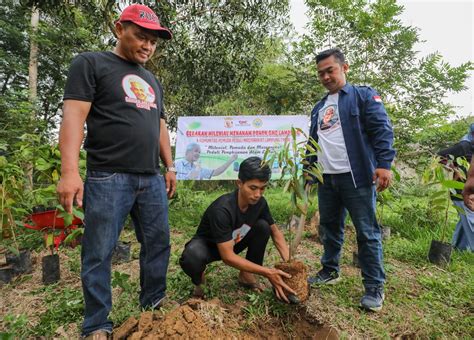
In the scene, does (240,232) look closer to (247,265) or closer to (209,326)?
(247,265)

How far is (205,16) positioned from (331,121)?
3.70 metres

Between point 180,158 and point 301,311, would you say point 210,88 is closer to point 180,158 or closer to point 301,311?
point 180,158

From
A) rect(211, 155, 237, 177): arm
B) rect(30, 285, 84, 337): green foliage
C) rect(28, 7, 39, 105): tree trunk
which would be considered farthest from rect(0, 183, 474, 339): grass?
rect(28, 7, 39, 105): tree trunk

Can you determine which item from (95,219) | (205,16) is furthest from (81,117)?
(205,16)

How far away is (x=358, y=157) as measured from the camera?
6.74ft

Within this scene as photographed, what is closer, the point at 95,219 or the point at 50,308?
the point at 95,219

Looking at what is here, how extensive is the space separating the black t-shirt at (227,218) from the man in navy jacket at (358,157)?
554 mm

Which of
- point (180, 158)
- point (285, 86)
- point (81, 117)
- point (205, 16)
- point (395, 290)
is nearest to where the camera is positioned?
point (81, 117)

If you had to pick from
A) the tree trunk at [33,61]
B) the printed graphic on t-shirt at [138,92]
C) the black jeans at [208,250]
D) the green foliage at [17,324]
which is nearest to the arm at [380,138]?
the black jeans at [208,250]

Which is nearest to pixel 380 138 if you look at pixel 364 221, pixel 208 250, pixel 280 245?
pixel 364 221

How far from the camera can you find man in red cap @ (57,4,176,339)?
151 centimetres

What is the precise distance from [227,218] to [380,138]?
117 centimetres

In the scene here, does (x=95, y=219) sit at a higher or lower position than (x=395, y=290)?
higher

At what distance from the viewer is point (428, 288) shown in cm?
244
